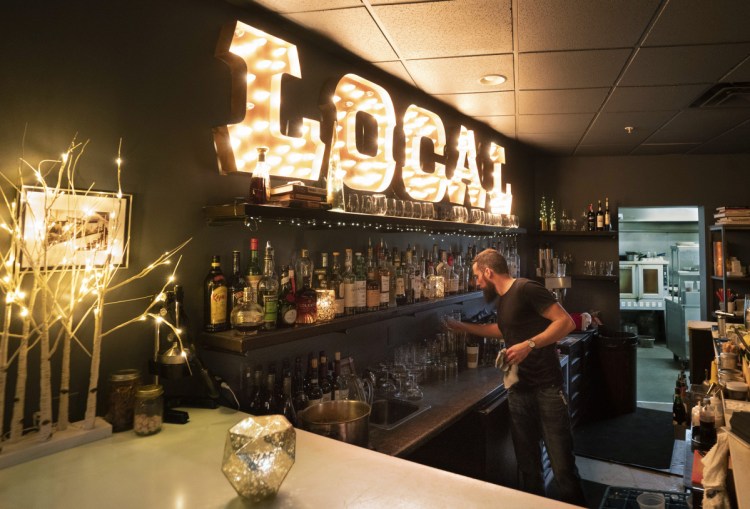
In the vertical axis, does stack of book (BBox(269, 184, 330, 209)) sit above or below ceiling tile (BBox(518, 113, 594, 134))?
below

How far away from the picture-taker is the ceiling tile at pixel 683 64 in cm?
284

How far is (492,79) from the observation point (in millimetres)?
3357

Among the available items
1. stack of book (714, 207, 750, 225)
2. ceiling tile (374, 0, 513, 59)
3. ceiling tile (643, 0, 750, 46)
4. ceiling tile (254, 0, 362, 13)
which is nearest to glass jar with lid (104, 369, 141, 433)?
ceiling tile (254, 0, 362, 13)

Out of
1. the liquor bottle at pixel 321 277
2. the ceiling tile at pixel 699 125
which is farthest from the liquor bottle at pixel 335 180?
the ceiling tile at pixel 699 125

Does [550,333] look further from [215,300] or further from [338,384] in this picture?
[215,300]

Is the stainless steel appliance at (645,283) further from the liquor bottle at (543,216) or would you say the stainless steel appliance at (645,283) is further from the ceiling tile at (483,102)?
the ceiling tile at (483,102)

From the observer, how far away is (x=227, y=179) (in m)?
2.26

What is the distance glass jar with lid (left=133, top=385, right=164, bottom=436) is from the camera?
66.9 inches

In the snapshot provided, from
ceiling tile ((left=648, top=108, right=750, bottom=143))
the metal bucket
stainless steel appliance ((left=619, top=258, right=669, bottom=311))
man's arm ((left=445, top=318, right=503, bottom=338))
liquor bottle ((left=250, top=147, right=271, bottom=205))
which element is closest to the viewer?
the metal bucket

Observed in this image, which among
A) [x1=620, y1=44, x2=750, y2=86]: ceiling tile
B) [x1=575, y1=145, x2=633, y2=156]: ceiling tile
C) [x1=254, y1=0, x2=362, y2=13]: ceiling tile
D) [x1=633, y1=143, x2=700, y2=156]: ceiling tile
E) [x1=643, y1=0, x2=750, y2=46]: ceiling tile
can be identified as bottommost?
[x1=254, y1=0, x2=362, y2=13]: ceiling tile

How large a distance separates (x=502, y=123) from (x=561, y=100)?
843 millimetres

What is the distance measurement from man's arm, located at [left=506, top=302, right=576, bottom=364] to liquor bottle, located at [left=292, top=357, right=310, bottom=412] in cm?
132

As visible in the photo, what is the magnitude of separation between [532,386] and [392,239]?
136 centimetres

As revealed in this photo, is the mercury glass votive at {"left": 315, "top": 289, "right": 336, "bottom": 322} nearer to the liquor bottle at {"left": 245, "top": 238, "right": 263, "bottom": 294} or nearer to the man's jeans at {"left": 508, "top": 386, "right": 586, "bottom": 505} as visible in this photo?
the liquor bottle at {"left": 245, "top": 238, "right": 263, "bottom": 294}
